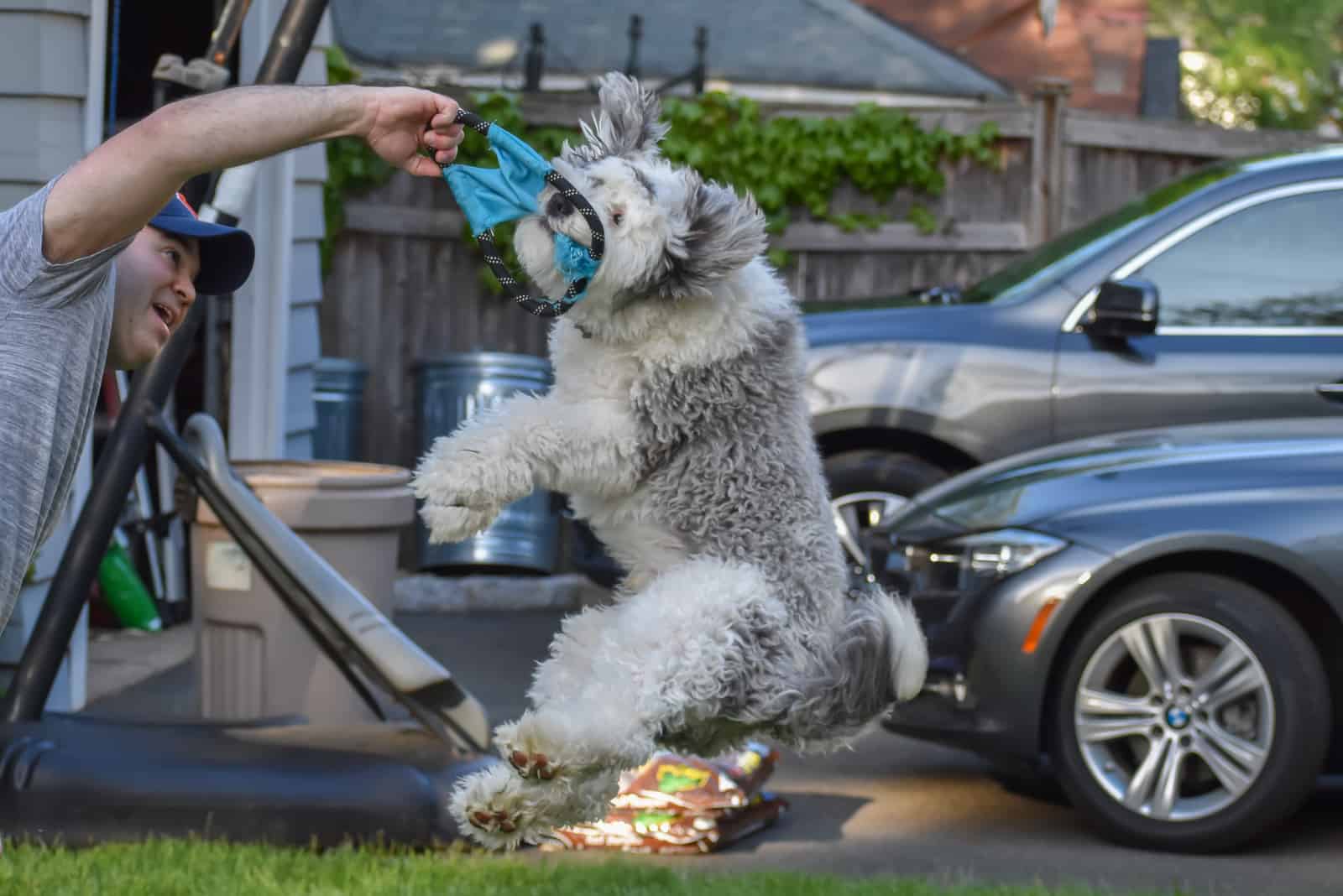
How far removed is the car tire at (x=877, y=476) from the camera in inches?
296

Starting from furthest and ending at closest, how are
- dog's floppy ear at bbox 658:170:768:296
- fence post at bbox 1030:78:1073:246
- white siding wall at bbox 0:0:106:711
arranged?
fence post at bbox 1030:78:1073:246 → white siding wall at bbox 0:0:106:711 → dog's floppy ear at bbox 658:170:768:296

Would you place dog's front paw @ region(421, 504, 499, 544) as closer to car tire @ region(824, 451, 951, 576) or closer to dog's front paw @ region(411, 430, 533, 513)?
dog's front paw @ region(411, 430, 533, 513)

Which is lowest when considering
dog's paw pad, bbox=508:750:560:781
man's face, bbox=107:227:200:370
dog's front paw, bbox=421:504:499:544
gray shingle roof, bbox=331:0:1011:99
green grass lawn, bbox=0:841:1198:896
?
green grass lawn, bbox=0:841:1198:896

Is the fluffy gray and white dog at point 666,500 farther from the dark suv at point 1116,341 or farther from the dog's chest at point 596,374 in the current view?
the dark suv at point 1116,341

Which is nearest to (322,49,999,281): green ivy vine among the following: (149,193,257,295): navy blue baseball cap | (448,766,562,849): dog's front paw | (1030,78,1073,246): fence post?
(1030,78,1073,246): fence post

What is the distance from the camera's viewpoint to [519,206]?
2275 mm

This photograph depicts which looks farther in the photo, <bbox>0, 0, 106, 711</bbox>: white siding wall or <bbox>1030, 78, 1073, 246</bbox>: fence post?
<bbox>1030, 78, 1073, 246</bbox>: fence post

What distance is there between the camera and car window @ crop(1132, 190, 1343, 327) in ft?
23.1

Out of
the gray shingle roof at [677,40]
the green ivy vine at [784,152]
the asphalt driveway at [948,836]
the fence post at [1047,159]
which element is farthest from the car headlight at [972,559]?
the gray shingle roof at [677,40]

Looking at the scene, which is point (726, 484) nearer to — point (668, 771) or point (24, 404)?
point (24, 404)

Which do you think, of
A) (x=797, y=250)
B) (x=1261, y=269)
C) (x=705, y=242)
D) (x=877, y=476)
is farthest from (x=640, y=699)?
(x=797, y=250)

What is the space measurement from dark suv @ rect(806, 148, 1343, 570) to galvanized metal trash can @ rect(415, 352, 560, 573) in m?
2.93

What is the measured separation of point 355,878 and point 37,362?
2357 millimetres

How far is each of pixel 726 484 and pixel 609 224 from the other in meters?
0.37
